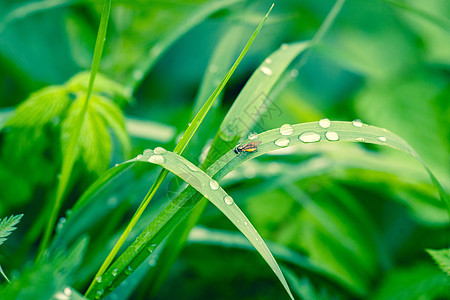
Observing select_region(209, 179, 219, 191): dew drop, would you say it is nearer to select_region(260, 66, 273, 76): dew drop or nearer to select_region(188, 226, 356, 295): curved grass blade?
select_region(260, 66, 273, 76): dew drop

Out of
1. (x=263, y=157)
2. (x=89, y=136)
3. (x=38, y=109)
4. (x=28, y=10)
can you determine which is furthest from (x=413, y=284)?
(x=28, y=10)

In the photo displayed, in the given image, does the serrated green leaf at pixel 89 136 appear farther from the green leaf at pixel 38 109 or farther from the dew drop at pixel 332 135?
the dew drop at pixel 332 135

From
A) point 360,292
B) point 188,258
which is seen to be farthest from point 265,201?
point 360,292

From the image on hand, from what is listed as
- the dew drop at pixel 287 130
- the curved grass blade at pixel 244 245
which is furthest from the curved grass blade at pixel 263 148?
the curved grass blade at pixel 244 245

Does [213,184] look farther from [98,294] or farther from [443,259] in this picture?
[443,259]

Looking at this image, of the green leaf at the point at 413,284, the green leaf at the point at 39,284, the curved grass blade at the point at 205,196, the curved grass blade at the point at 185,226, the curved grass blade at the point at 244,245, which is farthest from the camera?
the curved grass blade at the point at 244,245

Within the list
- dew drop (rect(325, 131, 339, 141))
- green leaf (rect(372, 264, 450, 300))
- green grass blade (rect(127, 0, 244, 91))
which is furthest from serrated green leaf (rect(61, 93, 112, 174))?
green leaf (rect(372, 264, 450, 300))

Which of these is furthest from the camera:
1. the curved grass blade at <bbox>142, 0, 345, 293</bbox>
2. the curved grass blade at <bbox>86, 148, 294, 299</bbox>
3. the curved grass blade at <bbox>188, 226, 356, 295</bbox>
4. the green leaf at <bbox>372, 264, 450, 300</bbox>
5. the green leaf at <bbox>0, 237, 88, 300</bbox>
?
the curved grass blade at <bbox>188, 226, 356, 295</bbox>
